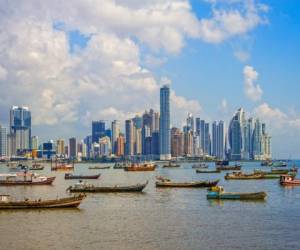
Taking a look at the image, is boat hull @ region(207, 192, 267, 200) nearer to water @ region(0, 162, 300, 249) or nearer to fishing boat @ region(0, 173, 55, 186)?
water @ region(0, 162, 300, 249)

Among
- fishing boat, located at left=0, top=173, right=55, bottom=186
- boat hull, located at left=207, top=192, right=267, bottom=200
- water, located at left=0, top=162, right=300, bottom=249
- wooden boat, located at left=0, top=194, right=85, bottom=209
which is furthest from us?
fishing boat, located at left=0, top=173, right=55, bottom=186

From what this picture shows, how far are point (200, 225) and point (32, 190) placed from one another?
5269 cm

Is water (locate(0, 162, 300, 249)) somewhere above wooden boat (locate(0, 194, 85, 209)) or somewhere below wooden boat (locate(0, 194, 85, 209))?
below

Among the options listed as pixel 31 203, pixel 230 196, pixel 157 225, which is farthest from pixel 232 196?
pixel 31 203

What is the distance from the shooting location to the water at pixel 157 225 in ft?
140

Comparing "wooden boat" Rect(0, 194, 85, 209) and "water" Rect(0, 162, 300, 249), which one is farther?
"wooden boat" Rect(0, 194, 85, 209)

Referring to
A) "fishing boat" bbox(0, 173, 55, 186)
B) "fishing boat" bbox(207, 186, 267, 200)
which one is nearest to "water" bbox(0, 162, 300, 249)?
"fishing boat" bbox(207, 186, 267, 200)

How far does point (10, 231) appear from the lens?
1914 inches

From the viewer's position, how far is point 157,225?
51.2 m

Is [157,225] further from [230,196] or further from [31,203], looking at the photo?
[230,196]

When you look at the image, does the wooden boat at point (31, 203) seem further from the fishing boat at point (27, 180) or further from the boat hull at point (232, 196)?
the fishing boat at point (27, 180)

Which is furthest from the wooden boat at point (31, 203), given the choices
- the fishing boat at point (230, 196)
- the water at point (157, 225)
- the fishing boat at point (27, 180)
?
the fishing boat at point (27, 180)

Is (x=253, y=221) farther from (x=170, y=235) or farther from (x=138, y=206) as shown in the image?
(x=138, y=206)

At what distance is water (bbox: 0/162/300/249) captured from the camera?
4269 centimetres
